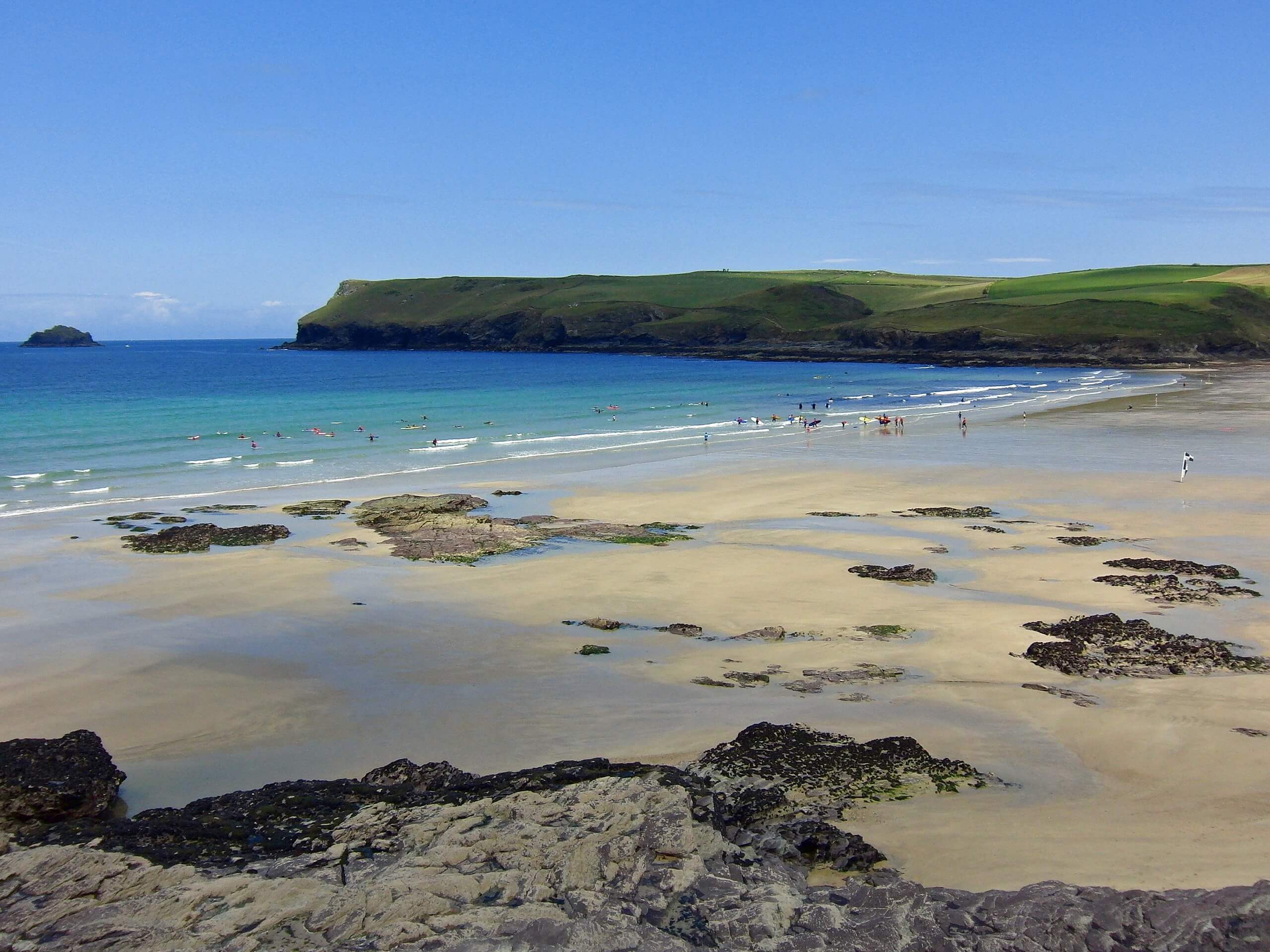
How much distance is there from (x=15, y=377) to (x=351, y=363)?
3769 centimetres

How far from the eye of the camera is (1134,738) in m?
11.4

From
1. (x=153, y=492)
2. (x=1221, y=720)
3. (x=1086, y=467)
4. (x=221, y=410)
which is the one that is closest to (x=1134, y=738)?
(x=1221, y=720)

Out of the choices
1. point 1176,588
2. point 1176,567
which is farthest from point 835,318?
point 1176,588

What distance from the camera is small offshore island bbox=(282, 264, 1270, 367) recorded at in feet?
375

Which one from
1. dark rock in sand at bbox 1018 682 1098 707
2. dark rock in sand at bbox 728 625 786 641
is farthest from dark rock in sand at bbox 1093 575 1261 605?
dark rock in sand at bbox 728 625 786 641

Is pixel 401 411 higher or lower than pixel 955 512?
higher

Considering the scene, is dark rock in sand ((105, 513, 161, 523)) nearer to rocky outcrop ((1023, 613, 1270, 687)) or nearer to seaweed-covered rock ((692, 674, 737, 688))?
seaweed-covered rock ((692, 674, 737, 688))

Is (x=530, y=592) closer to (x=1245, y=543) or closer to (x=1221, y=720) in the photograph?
(x=1221, y=720)

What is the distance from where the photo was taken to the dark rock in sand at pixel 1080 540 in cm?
2202

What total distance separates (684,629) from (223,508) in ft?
57.6

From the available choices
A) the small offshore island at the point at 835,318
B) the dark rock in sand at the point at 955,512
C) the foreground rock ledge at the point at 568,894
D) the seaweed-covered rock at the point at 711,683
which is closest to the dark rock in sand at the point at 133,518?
the seaweed-covered rock at the point at 711,683

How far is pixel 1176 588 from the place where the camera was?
704 inches

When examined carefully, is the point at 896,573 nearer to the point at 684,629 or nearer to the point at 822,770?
the point at 684,629

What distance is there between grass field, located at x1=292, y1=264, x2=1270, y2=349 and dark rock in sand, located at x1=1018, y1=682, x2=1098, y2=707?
11122 centimetres
